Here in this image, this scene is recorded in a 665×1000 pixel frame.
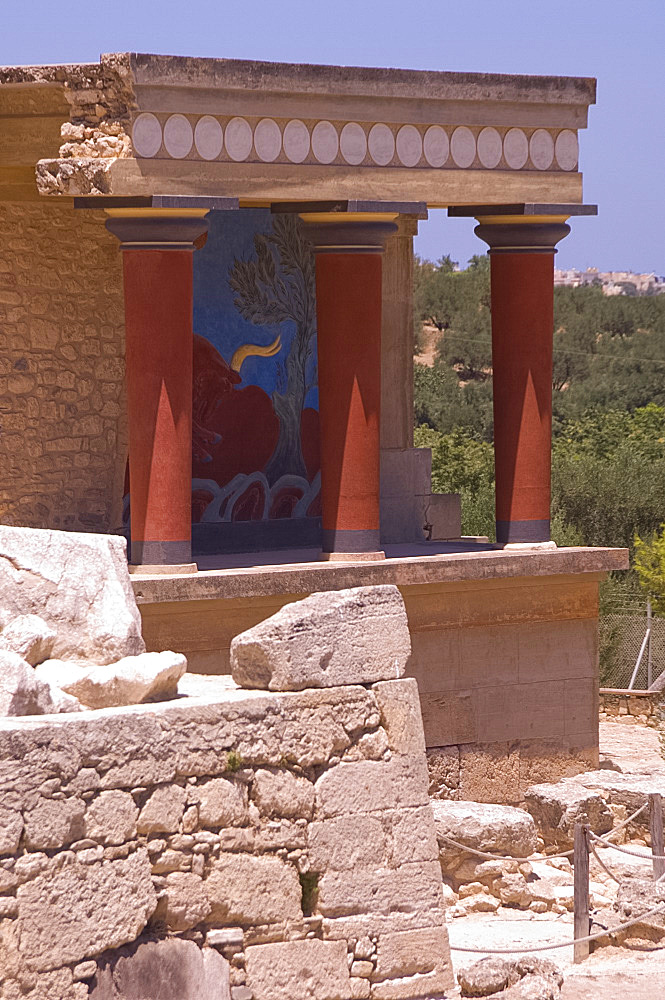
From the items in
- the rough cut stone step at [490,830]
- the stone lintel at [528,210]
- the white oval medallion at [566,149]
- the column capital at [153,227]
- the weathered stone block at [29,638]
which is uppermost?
the white oval medallion at [566,149]

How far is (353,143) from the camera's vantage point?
11.1 m

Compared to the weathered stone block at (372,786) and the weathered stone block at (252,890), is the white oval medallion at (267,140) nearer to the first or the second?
the weathered stone block at (372,786)

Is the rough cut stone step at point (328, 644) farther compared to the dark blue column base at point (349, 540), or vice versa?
the dark blue column base at point (349, 540)

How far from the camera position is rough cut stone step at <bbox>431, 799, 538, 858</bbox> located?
33.0ft

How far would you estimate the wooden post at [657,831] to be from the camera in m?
9.44

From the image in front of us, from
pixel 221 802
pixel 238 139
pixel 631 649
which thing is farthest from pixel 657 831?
pixel 631 649

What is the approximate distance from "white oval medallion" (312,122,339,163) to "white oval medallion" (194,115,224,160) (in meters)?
0.68

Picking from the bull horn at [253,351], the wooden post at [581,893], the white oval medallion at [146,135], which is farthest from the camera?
the bull horn at [253,351]

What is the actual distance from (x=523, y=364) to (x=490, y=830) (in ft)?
12.0

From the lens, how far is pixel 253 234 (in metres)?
12.8

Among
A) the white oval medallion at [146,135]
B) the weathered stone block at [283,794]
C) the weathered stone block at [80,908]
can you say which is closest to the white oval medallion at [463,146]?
the white oval medallion at [146,135]

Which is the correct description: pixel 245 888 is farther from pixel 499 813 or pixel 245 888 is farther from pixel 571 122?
pixel 571 122

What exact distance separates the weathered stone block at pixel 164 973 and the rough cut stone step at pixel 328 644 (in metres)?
0.93

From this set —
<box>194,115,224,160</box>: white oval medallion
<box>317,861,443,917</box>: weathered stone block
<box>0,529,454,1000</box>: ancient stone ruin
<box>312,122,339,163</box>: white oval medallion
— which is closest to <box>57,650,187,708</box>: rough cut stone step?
<box>0,529,454,1000</box>: ancient stone ruin
